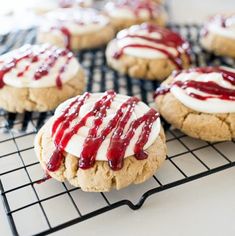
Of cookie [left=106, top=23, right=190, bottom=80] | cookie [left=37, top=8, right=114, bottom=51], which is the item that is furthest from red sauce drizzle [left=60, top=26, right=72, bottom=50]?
cookie [left=106, top=23, right=190, bottom=80]

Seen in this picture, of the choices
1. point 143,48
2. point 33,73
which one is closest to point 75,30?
point 143,48

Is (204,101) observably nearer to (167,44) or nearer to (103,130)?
(103,130)

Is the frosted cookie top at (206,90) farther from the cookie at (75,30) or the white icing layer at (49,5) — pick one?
the white icing layer at (49,5)

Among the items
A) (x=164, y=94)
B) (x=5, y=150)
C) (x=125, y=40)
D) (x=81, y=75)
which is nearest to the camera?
(x=5, y=150)

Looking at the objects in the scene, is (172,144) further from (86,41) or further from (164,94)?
(86,41)

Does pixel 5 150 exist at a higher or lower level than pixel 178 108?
lower

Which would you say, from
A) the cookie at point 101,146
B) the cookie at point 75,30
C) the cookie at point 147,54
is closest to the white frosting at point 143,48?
the cookie at point 147,54

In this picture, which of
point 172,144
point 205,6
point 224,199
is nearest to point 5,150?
point 172,144
